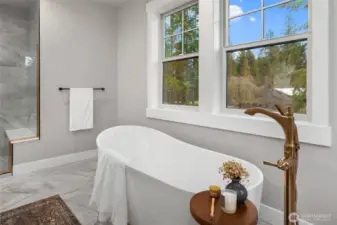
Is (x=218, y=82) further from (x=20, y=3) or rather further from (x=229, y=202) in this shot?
(x=20, y=3)

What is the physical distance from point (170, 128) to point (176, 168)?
0.61 metres

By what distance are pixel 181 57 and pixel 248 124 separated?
1.31m

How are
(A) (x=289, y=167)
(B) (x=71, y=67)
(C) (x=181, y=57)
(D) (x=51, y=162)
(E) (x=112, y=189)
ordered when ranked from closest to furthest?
(A) (x=289, y=167), (E) (x=112, y=189), (C) (x=181, y=57), (D) (x=51, y=162), (B) (x=71, y=67)

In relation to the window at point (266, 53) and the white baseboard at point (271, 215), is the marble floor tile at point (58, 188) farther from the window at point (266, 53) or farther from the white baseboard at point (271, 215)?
the window at point (266, 53)

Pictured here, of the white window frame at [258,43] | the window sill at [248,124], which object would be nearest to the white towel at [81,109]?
the window sill at [248,124]

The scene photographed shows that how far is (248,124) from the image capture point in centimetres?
185

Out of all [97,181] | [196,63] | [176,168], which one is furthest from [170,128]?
[97,181]

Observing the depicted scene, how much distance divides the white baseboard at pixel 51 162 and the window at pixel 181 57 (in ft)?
5.32

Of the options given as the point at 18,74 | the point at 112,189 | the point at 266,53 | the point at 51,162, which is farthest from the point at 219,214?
the point at 18,74

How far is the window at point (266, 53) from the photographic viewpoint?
169cm

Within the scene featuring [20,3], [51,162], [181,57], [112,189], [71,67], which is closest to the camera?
[112,189]

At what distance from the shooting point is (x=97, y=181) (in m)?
1.71

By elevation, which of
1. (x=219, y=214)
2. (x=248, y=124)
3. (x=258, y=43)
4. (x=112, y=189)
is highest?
(x=258, y=43)

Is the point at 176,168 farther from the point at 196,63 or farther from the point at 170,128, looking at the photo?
the point at 196,63
